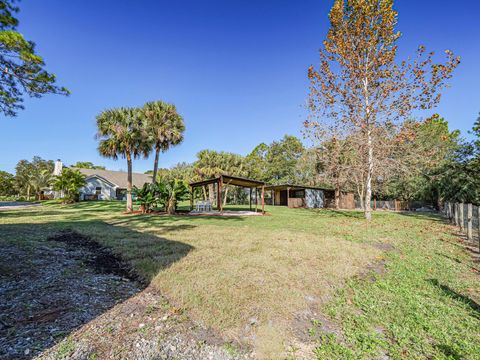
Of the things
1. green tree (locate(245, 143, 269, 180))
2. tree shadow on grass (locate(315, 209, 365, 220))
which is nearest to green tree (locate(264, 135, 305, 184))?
green tree (locate(245, 143, 269, 180))

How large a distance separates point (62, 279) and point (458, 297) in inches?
256

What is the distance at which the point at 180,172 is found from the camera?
40.9 metres

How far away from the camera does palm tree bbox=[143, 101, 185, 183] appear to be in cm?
1825

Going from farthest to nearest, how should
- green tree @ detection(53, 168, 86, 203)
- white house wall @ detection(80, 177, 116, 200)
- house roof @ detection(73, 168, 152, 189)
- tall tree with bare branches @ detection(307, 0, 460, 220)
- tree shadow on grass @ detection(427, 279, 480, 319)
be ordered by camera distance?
house roof @ detection(73, 168, 152, 189) → white house wall @ detection(80, 177, 116, 200) → green tree @ detection(53, 168, 86, 203) → tall tree with bare branches @ detection(307, 0, 460, 220) → tree shadow on grass @ detection(427, 279, 480, 319)

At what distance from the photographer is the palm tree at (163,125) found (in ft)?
59.9

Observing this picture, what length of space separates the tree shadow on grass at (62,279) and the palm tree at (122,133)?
10.6 meters

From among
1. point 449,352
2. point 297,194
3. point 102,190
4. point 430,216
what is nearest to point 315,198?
point 297,194

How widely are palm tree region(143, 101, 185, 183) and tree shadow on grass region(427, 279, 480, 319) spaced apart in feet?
58.9

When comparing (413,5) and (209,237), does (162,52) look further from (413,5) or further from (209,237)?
(413,5)

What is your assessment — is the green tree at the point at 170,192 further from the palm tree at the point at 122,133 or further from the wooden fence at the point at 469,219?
the wooden fence at the point at 469,219

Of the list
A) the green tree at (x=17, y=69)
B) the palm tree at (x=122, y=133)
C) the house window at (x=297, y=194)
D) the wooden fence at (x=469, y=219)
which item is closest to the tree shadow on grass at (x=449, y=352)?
the wooden fence at (x=469, y=219)

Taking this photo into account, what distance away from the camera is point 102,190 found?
35219mm

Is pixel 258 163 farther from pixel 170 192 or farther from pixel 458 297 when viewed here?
pixel 458 297

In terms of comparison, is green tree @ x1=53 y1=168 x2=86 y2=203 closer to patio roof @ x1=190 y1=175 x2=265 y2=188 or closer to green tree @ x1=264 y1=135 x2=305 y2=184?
patio roof @ x1=190 y1=175 x2=265 y2=188
